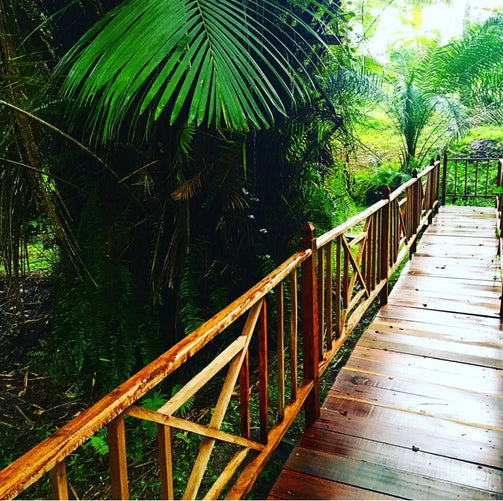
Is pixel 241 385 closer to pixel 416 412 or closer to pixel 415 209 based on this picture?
pixel 416 412

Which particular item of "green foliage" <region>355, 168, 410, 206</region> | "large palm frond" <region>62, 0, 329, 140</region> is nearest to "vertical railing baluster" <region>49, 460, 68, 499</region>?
"large palm frond" <region>62, 0, 329, 140</region>

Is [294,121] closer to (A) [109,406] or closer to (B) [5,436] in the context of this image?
(A) [109,406]

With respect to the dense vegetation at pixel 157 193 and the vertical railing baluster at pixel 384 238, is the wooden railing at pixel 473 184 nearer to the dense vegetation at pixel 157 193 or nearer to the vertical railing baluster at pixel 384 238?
the vertical railing baluster at pixel 384 238

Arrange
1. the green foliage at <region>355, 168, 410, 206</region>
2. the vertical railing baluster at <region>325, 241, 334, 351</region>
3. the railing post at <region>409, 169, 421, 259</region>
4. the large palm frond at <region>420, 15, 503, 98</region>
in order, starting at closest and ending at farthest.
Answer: the vertical railing baluster at <region>325, 241, 334, 351</region>
the railing post at <region>409, 169, 421, 259</region>
the large palm frond at <region>420, 15, 503, 98</region>
the green foliage at <region>355, 168, 410, 206</region>

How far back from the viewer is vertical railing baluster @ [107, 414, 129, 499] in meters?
1.08

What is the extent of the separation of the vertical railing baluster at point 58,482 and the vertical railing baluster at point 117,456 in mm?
173

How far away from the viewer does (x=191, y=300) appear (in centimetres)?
332

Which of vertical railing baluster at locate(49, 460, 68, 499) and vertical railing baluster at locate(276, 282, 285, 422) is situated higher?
vertical railing baluster at locate(49, 460, 68, 499)

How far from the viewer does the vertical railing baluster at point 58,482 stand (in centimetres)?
89

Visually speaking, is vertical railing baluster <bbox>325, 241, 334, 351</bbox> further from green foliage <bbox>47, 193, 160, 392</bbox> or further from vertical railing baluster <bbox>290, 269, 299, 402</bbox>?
green foliage <bbox>47, 193, 160, 392</bbox>

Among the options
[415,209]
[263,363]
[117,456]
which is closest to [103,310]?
[263,363]

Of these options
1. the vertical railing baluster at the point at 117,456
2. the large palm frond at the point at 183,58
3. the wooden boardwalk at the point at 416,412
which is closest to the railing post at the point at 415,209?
the wooden boardwalk at the point at 416,412

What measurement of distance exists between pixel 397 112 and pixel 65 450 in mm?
9005

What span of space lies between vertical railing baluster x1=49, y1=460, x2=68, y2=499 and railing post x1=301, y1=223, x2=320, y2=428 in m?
1.62
